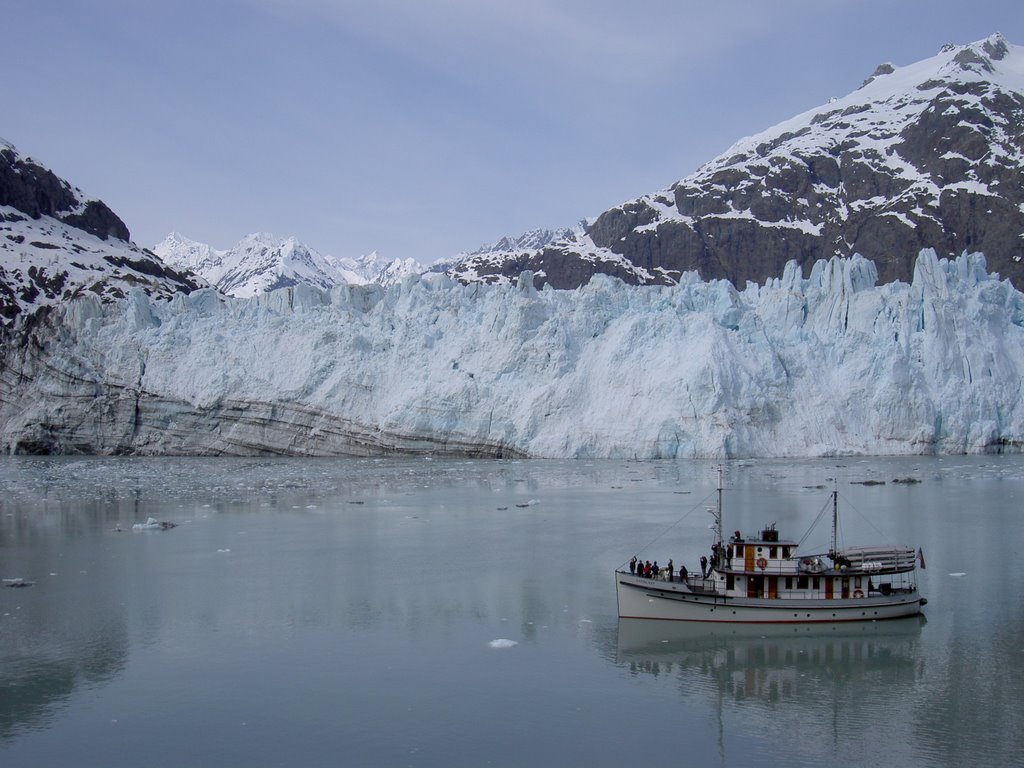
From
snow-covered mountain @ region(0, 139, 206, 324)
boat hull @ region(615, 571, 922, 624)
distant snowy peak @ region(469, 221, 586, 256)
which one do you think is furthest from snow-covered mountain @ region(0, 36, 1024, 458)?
distant snowy peak @ region(469, 221, 586, 256)

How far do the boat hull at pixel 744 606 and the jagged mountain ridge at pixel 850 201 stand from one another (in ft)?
217

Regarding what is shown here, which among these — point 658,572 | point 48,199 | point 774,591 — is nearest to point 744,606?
point 774,591

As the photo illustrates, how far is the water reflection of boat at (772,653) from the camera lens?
32.5 feet

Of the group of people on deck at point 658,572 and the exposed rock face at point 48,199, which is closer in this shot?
the group of people on deck at point 658,572

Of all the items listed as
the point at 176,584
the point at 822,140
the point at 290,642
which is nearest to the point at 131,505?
the point at 176,584

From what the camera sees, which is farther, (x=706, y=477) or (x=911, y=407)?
(x=911, y=407)

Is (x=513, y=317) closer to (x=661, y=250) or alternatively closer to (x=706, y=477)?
(x=706, y=477)

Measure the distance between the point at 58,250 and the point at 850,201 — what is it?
61570mm

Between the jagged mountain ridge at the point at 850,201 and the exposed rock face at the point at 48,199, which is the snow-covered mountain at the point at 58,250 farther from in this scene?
the jagged mountain ridge at the point at 850,201

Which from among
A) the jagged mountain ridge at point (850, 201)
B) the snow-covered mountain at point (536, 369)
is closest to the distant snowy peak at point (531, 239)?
the jagged mountain ridge at point (850, 201)

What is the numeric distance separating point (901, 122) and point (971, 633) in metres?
86.3

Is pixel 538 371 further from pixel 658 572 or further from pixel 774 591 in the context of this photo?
pixel 774 591

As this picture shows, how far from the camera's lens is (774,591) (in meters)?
12.1

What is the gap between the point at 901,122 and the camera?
8744 centimetres
